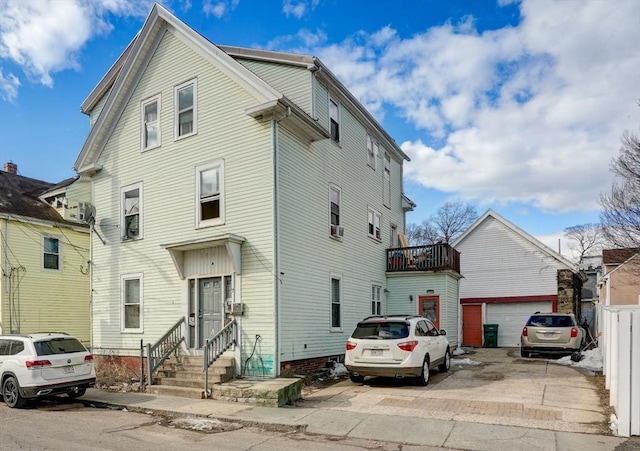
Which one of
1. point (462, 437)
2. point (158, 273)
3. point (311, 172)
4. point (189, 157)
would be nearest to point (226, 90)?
point (189, 157)

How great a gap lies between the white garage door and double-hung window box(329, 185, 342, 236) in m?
12.7

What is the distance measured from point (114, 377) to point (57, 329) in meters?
7.39

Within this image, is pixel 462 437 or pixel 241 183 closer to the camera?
pixel 462 437

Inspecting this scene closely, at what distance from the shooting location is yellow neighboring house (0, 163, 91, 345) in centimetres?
1839

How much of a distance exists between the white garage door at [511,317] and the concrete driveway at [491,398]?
999cm

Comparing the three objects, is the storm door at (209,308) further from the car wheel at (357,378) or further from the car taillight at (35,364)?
the car taillight at (35,364)

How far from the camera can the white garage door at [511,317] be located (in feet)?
79.2

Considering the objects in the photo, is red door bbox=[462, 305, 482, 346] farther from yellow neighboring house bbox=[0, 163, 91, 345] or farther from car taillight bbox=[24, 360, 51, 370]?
car taillight bbox=[24, 360, 51, 370]

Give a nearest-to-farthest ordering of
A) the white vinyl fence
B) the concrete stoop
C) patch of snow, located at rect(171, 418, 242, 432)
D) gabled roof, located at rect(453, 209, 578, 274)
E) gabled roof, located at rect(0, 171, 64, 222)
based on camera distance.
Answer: the white vinyl fence < patch of snow, located at rect(171, 418, 242, 432) < the concrete stoop < gabled roof, located at rect(0, 171, 64, 222) < gabled roof, located at rect(453, 209, 578, 274)

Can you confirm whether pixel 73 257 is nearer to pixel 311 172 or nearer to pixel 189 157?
pixel 189 157

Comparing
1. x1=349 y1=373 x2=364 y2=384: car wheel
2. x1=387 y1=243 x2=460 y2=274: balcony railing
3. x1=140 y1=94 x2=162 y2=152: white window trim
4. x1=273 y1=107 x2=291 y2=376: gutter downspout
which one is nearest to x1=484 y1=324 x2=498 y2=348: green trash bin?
x1=387 y1=243 x2=460 y2=274: balcony railing

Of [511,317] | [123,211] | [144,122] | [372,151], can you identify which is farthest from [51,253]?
[511,317]

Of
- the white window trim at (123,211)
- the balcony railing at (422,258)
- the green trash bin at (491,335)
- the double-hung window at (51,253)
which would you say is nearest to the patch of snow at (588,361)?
the balcony railing at (422,258)

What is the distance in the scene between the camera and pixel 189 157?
14328 millimetres
